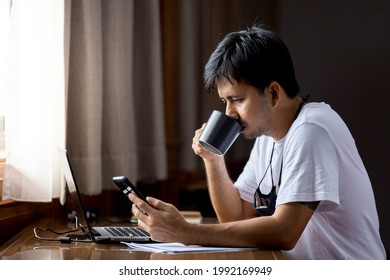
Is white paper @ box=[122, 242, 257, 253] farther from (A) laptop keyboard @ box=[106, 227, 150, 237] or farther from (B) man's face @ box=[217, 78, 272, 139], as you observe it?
(B) man's face @ box=[217, 78, 272, 139]

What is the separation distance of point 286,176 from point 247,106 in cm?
19

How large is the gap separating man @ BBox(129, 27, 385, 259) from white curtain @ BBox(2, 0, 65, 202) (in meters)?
0.42

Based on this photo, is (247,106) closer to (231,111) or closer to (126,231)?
(231,111)

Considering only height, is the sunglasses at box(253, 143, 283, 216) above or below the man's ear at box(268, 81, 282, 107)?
below

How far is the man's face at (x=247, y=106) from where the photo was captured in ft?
4.40

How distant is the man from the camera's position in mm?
1210

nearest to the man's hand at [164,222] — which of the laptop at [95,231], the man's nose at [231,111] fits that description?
the laptop at [95,231]

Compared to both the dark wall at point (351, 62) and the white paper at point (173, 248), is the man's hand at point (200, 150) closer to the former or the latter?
the white paper at point (173, 248)

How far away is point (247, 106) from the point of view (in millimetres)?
1350

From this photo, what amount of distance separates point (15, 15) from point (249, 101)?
0.64 m

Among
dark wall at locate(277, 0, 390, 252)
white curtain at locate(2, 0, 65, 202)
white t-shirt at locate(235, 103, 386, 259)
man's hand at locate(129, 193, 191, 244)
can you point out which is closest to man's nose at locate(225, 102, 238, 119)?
white t-shirt at locate(235, 103, 386, 259)
